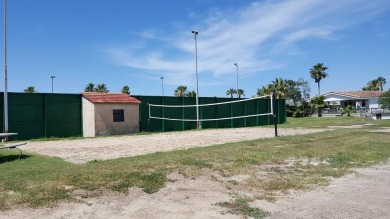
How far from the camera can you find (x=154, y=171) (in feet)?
26.6

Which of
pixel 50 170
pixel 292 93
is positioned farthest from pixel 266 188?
pixel 292 93

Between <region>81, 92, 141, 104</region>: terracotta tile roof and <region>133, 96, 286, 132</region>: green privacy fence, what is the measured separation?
1.27 metres

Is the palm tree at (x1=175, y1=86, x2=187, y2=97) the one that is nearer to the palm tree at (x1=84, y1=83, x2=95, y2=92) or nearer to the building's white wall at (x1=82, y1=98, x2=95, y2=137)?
the palm tree at (x1=84, y1=83, x2=95, y2=92)

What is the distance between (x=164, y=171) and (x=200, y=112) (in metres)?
21.9

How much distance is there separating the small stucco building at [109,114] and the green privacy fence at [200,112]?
132cm

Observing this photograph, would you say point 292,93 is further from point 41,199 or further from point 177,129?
point 41,199

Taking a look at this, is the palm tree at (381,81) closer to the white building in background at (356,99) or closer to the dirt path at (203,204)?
the white building in background at (356,99)

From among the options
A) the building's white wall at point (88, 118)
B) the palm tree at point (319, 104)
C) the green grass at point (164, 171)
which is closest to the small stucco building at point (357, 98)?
the palm tree at point (319, 104)

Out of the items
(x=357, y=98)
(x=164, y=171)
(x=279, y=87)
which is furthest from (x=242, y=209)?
(x=357, y=98)

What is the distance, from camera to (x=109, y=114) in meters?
23.2

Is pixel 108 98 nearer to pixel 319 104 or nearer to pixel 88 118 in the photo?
pixel 88 118

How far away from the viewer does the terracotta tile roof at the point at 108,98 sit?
22.7m

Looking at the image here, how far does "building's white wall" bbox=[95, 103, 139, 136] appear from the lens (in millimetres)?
22578

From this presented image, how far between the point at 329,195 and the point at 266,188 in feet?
3.59
